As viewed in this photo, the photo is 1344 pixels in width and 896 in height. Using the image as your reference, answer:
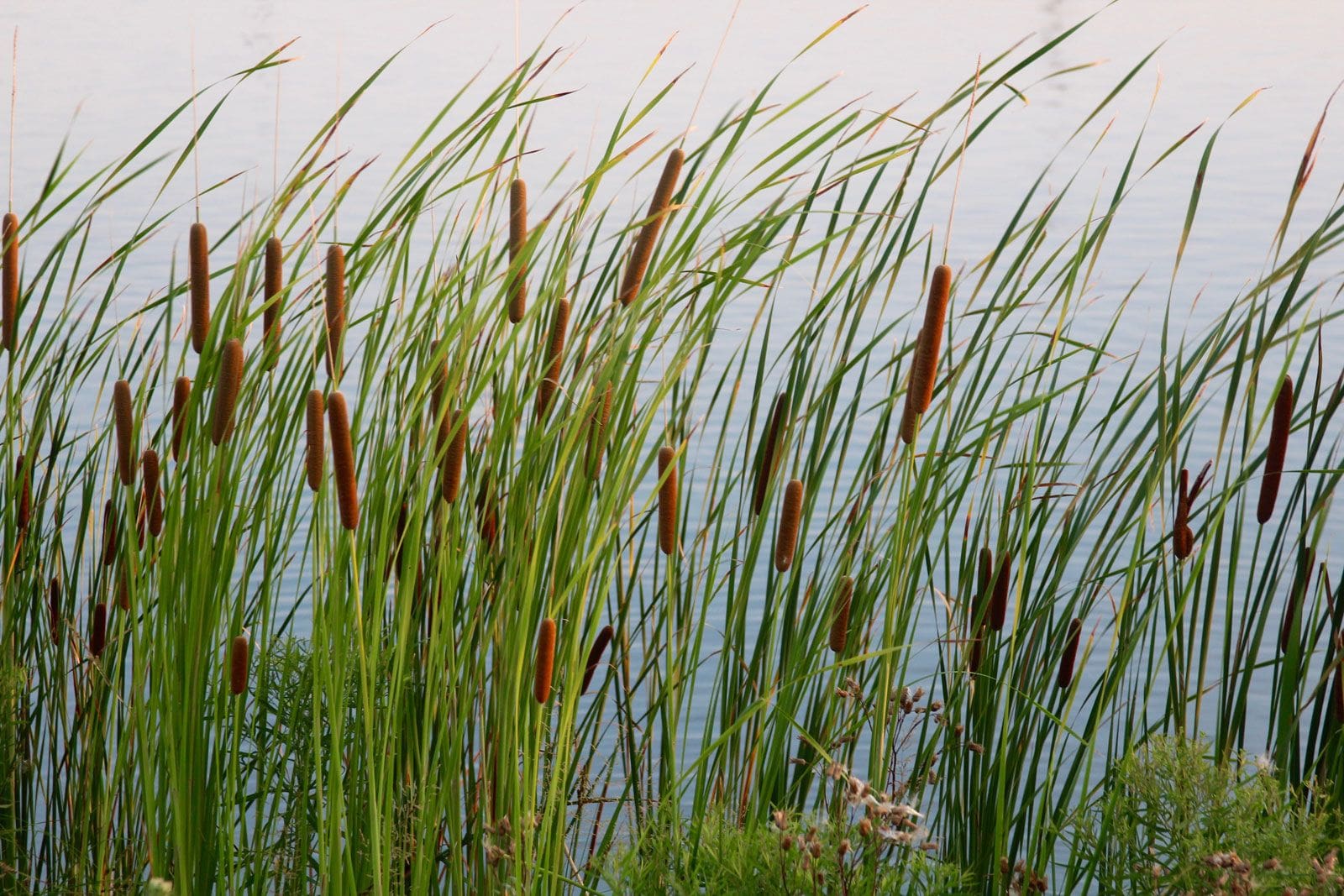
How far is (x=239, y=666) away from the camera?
185 cm

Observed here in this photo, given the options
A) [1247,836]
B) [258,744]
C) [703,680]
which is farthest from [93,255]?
[1247,836]

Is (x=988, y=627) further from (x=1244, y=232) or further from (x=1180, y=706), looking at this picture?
(x=1244, y=232)

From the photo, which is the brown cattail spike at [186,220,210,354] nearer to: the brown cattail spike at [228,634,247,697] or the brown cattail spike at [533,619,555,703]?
the brown cattail spike at [228,634,247,697]

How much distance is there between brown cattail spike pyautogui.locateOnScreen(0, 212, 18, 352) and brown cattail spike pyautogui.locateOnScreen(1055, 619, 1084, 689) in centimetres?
175

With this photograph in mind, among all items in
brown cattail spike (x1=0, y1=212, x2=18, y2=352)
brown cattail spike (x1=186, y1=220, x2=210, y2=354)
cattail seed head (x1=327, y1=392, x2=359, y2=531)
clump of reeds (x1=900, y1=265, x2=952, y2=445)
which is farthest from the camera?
brown cattail spike (x1=0, y1=212, x2=18, y2=352)

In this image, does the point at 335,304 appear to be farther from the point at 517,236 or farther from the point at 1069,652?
the point at 1069,652

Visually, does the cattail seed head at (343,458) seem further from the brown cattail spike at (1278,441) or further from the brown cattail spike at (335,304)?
the brown cattail spike at (1278,441)

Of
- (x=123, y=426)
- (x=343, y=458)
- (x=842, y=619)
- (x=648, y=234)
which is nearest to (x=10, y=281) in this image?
(x=123, y=426)

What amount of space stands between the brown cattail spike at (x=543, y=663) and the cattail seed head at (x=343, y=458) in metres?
0.27

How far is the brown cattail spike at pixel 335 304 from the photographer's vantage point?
A: 5.52 feet

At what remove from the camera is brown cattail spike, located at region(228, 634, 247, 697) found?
71.9 inches

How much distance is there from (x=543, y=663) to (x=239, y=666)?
44 centimetres

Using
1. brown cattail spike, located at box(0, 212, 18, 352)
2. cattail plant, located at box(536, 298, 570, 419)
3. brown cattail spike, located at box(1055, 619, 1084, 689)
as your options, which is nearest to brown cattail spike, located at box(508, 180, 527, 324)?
cattail plant, located at box(536, 298, 570, 419)

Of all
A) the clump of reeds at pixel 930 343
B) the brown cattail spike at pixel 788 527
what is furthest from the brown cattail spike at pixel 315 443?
the clump of reeds at pixel 930 343
